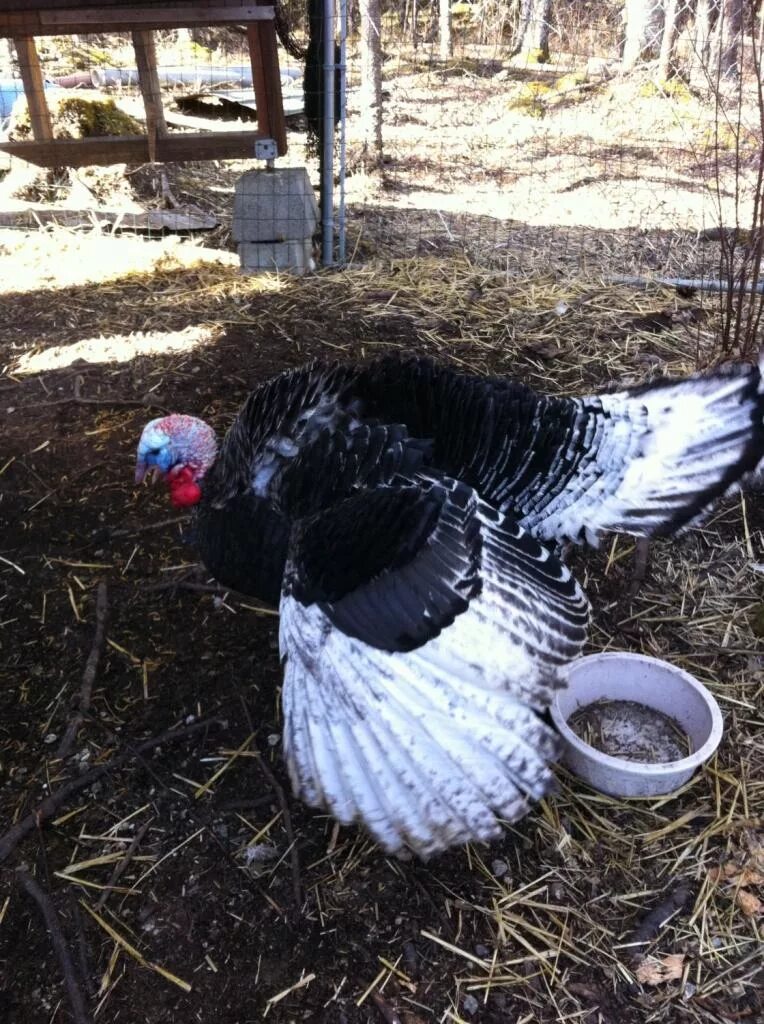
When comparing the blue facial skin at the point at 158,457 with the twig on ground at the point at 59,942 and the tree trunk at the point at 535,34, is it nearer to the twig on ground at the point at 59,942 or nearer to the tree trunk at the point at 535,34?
the twig on ground at the point at 59,942

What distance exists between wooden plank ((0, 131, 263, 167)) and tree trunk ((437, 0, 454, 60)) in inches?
366

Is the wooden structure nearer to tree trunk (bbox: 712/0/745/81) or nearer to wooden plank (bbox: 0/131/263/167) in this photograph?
wooden plank (bbox: 0/131/263/167)

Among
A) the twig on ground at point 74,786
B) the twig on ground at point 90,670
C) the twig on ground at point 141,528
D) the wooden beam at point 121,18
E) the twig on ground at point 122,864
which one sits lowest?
the twig on ground at point 122,864

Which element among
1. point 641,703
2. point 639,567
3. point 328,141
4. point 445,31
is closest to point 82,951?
point 641,703

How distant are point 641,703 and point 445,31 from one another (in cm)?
1501

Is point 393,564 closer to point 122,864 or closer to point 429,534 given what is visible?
point 429,534

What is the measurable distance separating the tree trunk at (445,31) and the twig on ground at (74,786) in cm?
1349

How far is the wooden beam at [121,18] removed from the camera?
479 cm

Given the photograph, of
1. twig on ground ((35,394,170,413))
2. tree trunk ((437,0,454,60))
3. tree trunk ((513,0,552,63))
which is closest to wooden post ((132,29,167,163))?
twig on ground ((35,394,170,413))

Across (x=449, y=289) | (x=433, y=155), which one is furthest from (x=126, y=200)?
(x=433, y=155)

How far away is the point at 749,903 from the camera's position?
213cm

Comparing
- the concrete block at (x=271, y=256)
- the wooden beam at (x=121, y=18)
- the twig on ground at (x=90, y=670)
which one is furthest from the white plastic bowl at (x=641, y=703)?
the wooden beam at (x=121, y=18)

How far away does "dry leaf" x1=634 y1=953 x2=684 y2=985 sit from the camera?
199 cm

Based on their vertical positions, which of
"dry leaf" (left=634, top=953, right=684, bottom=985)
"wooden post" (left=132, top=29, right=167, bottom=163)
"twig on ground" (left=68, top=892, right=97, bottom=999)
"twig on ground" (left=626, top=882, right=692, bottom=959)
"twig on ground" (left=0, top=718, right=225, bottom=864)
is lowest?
"dry leaf" (left=634, top=953, right=684, bottom=985)
